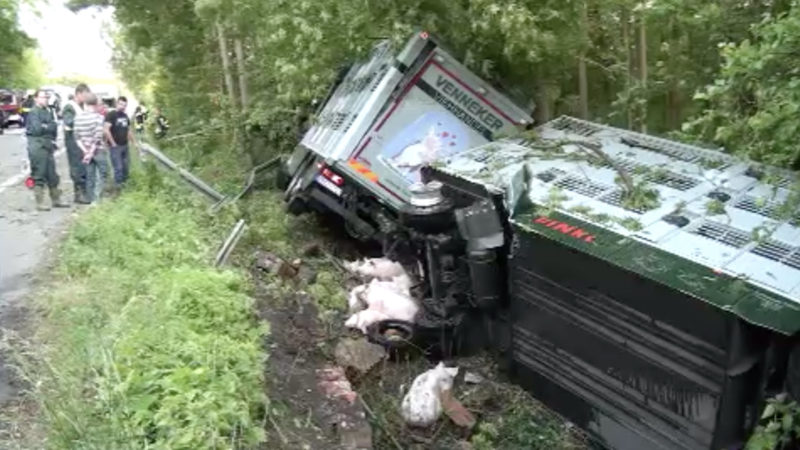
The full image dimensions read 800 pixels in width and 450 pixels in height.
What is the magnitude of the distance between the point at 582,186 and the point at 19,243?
→ 5.32 meters

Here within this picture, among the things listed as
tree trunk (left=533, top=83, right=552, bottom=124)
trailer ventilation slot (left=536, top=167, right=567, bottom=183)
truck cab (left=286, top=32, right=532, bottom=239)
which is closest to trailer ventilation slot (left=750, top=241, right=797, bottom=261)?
trailer ventilation slot (left=536, top=167, right=567, bottom=183)

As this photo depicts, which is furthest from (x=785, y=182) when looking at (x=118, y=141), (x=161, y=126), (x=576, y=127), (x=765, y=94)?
(x=161, y=126)

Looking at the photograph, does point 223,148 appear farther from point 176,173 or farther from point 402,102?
point 402,102

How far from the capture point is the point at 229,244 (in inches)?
248

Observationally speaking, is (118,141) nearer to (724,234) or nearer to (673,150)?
(673,150)

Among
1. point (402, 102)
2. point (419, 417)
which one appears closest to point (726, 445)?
point (419, 417)

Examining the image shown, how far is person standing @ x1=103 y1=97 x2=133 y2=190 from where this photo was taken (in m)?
8.95

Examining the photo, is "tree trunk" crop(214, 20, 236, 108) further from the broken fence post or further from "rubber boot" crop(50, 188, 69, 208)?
the broken fence post

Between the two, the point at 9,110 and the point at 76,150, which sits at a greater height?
the point at 76,150

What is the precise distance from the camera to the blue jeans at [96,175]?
888cm

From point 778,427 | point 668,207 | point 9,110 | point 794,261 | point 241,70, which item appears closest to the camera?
point 778,427

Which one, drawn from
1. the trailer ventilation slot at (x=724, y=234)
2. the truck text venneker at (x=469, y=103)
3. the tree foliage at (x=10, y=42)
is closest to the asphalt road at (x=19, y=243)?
the truck text venneker at (x=469, y=103)

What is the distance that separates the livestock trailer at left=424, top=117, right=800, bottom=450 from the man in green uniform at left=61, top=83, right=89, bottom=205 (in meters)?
5.57

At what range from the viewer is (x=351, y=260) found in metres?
7.54
